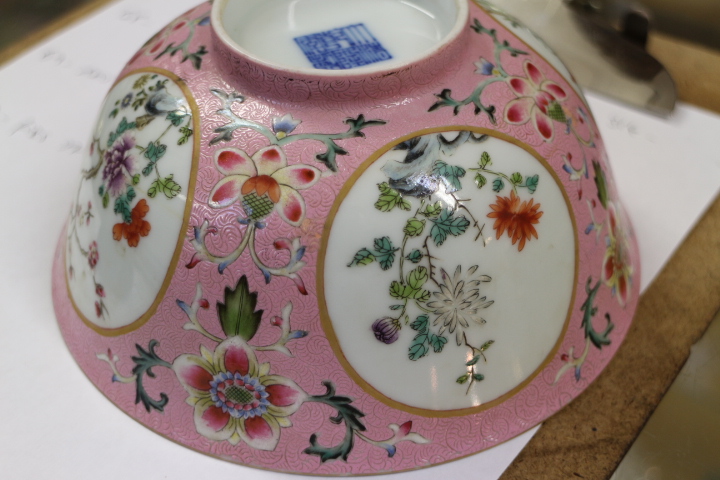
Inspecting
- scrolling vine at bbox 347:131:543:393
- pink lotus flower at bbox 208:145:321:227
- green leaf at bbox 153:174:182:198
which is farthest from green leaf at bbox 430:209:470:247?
green leaf at bbox 153:174:182:198

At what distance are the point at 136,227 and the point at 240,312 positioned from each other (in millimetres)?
126

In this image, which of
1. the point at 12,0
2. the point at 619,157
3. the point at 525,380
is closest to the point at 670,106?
the point at 619,157

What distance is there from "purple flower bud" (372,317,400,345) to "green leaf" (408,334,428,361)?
17mm

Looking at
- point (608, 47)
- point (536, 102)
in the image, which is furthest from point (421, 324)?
point (608, 47)

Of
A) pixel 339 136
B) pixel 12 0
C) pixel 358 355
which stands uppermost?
pixel 339 136

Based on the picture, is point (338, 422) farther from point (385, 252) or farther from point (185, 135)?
point (185, 135)

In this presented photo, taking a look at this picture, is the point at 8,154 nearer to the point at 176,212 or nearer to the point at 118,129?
the point at 118,129

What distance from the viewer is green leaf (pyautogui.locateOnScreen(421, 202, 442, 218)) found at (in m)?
0.63

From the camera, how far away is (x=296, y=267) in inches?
24.9

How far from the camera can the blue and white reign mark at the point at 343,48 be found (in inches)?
28.5

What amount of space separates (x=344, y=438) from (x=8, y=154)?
0.66m

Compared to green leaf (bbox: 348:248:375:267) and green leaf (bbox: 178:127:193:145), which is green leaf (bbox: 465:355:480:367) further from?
green leaf (bbox: 178:127:193:145)

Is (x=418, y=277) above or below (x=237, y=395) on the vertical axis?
above

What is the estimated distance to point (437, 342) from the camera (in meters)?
0.66
